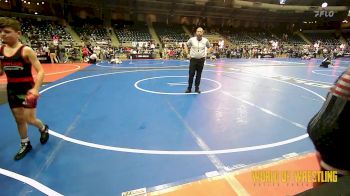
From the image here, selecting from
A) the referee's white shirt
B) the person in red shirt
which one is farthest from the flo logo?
the person in red shirt

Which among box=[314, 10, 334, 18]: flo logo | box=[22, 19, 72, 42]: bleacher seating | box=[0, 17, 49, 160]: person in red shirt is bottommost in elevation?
box=[0, 17, 49, 160]: person in red shirt

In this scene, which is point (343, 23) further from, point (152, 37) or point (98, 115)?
point (98, 115)

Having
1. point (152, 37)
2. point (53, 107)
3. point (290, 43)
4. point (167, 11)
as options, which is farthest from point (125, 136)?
point (290, 43)

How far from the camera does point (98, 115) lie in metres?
5.69

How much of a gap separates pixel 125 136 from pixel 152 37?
30.1 metres

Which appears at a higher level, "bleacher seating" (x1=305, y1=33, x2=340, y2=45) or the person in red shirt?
"bleacher seating" (x1=305, y1=33, x2=340, y2=45)

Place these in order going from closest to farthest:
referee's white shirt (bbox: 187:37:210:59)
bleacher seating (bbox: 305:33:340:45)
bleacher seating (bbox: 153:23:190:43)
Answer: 1. referee's white shirt (bbox: 187:37:210:59)
2. bleacher seating (bbox: 153:23:190:43)
3. bleacher seating (bbox: 305:33:340:45)

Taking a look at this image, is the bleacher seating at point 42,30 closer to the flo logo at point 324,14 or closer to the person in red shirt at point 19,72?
the person in red shirt at point 19,72

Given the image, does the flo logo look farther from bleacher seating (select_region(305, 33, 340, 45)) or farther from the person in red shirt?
the person in red shirt

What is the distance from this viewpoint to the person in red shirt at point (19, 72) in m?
3.34

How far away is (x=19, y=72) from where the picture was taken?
141 inches

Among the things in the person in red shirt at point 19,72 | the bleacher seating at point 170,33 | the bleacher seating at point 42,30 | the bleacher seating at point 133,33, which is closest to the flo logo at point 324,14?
the bleacher seating at point 170,33

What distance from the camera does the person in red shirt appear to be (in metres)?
3.34

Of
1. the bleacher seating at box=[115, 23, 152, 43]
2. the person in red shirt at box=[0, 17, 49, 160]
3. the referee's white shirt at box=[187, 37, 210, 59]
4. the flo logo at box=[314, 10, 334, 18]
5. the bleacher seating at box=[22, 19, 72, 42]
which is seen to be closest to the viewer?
the person in red shirt at box=[0, 17, 49, 160]
